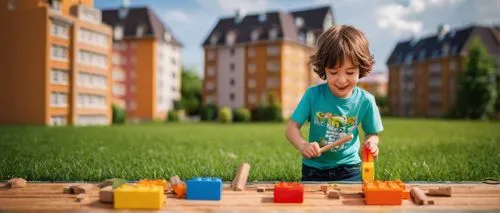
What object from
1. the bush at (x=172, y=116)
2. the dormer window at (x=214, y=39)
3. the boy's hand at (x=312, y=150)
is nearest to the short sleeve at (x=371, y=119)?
the boy's hand at (x=312, y=150)

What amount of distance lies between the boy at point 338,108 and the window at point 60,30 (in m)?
18.0

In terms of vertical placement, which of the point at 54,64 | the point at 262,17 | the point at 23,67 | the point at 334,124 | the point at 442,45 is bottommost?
the point at 334,124

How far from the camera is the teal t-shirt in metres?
3.43

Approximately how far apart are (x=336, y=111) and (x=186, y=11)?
420cm

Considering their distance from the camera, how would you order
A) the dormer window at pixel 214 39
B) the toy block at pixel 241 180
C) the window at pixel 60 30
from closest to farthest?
the toy block at pixel 241 180 → the window at pixel 60 30 → the dormer window at pixel 214 39

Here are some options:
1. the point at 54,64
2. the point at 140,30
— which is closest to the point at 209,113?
the point at 140,30

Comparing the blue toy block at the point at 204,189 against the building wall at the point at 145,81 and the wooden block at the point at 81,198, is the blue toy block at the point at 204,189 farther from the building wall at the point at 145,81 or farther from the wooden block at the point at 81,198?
the building wall at the point at 145,81

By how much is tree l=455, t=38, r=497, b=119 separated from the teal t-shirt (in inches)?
1411

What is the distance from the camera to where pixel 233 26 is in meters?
40.7

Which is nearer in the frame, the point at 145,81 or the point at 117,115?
the point at 117,115

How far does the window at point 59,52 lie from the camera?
20.0 m

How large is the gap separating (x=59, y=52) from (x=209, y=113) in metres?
14.6

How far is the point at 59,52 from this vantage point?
67.8 ft

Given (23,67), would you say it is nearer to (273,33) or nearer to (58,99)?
(58,99)
